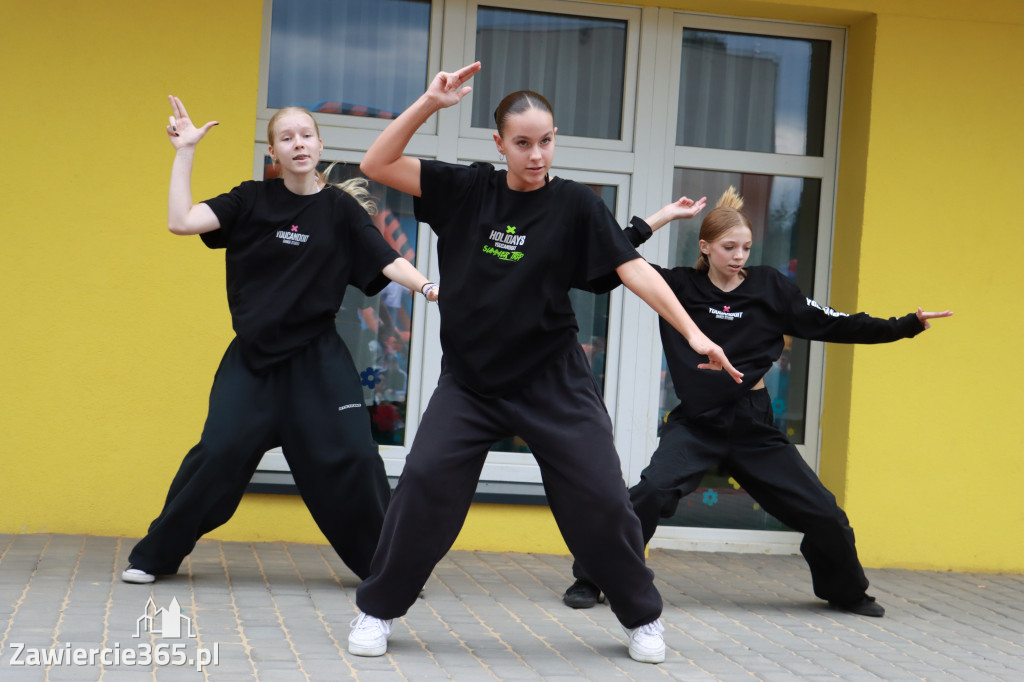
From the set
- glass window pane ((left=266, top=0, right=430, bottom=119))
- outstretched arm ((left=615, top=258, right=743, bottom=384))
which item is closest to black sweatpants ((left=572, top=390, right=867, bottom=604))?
outstretched arm ((left=615, top=258, right=743, bottom=384))

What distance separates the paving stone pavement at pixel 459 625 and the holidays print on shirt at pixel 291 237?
1505mm

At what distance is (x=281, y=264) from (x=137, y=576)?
146 centimetres

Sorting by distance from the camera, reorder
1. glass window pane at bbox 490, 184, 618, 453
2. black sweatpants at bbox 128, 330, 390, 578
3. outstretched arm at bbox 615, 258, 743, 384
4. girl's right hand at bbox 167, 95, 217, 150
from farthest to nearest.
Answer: glass window pane at bbox 490, 184, 618, 453 < black sweatpants at bbox 128, 330, 390, 578 < girl's right hand at bbox 167, 95, 217, 150 < outstretched arm at bbox 615, 258, 743, 384

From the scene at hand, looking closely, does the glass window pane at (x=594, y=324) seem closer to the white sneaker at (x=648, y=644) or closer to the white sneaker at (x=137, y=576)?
the white sneaker at (x=137, y=576)

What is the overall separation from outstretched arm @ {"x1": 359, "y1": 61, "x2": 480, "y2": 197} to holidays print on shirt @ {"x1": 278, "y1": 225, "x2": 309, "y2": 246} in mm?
1023

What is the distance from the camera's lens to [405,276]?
4762 millimetres

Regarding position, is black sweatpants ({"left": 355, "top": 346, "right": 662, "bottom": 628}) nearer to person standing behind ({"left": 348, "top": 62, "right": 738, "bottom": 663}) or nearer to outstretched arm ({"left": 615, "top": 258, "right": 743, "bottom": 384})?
person standing behind ({"left": 348, "top": 62, "right": 738, "bottom": 663})

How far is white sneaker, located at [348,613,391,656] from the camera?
3.90 metres

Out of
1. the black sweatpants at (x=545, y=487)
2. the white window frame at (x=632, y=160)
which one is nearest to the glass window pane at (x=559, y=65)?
the white window frame at (x=632, y=160)

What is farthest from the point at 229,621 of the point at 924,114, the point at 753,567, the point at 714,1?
the point at 924,114

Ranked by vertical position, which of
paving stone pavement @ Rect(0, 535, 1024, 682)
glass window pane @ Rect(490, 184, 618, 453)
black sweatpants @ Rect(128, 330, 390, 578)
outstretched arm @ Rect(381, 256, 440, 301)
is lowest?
paving stone pavement @ Rect(0, 535, 1024, 682)

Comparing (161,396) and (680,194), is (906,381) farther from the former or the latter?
(161,396)

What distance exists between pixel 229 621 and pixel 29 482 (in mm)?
2241

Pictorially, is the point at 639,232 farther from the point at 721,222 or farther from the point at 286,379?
the point at 286,379
